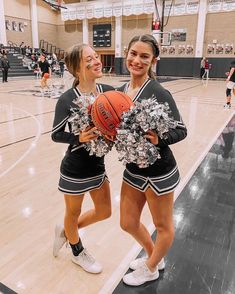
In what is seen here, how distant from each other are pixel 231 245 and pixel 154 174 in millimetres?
1343

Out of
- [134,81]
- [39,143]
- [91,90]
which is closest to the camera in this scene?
[134,81]

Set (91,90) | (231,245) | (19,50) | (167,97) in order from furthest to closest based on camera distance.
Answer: (19,50) < (231,245) < (91,90) < (167,97)

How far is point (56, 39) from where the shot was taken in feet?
87.1

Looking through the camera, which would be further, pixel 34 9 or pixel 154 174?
pixel 34 9

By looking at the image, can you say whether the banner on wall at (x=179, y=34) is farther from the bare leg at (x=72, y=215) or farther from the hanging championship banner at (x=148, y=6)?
the bare leg at (x=72, y=215)

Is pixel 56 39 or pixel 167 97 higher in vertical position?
pixel 56 39

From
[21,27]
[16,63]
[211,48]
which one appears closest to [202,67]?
[211,48]

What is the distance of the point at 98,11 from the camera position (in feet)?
72.9

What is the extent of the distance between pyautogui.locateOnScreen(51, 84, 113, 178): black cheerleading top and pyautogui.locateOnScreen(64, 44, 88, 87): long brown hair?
5.4 inches

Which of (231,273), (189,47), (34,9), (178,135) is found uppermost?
(34,9)

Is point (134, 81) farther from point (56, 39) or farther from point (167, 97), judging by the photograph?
point (56, 39)

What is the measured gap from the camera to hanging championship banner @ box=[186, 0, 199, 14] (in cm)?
1888

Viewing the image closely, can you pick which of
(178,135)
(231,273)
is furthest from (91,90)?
(231,273)

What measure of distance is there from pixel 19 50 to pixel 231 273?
77.3 feet
